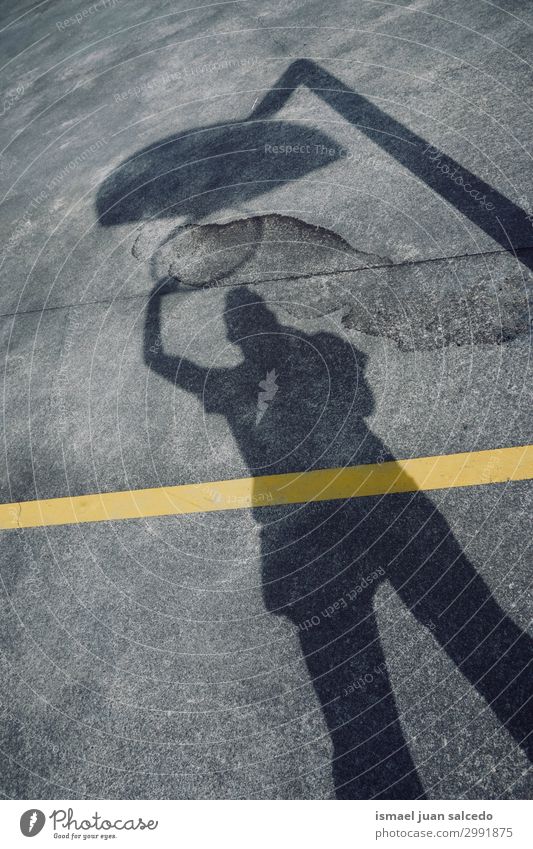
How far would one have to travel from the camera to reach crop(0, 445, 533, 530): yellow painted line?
152 inches

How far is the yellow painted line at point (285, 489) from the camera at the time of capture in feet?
12.7

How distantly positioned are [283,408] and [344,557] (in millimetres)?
1168

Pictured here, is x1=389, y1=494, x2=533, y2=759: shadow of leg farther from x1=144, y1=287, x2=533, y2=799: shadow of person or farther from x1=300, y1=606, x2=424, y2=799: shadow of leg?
x1=300, y1=606, x2=424, y2=799: shadow of leg

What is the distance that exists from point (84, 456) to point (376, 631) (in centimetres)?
247

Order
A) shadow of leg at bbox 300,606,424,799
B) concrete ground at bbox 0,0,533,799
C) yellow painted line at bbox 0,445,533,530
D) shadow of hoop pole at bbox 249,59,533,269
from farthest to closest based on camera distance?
shadow of hoop pole at bbox 249,59,533,269, yellow painted line at bbox 0,445,533,530, concrete ground at bbox 0,0,533,799, shadow of leg at bbox 300,606,424,799

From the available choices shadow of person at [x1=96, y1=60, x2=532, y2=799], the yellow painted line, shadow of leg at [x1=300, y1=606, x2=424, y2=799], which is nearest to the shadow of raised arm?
shadow of person at [x1=96, y1=60, x2=532, y2=799]

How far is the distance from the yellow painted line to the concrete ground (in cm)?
7

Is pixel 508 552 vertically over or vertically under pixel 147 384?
under

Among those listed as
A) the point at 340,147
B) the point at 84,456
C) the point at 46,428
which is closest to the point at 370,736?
the point at 84,456

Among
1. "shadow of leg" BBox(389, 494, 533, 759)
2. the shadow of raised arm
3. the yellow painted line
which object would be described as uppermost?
the shadow of raised arm

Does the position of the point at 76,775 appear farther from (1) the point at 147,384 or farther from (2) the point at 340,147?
(2) the point at 340,147

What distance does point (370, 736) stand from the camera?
3201 millimetres

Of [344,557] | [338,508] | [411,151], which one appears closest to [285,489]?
[338,508]
